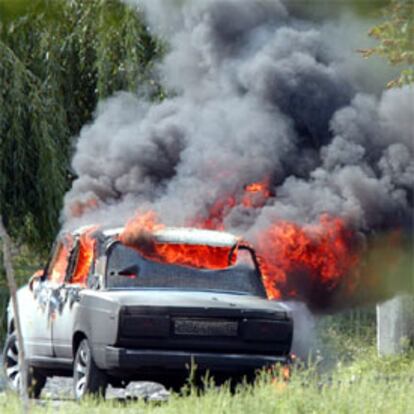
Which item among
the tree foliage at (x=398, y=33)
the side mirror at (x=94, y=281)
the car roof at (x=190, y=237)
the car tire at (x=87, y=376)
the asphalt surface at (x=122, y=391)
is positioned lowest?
the asphalt surface at (x=122, y=391)

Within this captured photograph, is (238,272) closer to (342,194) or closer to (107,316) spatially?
(107,316)

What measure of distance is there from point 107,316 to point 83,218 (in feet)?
11.7

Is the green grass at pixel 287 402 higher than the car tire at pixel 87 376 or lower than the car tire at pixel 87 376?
higher

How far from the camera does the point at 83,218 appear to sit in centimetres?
1652

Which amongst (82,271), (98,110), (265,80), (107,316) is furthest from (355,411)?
(98,110)

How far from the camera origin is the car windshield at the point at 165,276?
44.6 ft

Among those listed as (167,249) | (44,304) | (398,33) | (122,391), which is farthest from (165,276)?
(122,391)

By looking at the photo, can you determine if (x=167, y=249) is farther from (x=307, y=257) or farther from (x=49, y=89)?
(x=49, y=89)

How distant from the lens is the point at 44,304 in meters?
15.0

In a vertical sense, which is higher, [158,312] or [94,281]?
[94,281]

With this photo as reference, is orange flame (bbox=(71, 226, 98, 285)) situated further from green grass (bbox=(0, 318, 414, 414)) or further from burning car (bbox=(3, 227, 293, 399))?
green grass (bbox=(0, 318, 414, 414))

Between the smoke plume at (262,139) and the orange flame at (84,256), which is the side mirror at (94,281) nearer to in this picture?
the orange flame at (84,256)

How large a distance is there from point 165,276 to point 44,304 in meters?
1.82

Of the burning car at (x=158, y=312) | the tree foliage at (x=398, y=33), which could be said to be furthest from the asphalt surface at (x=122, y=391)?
the tree foliage at (x=398, y=33)
